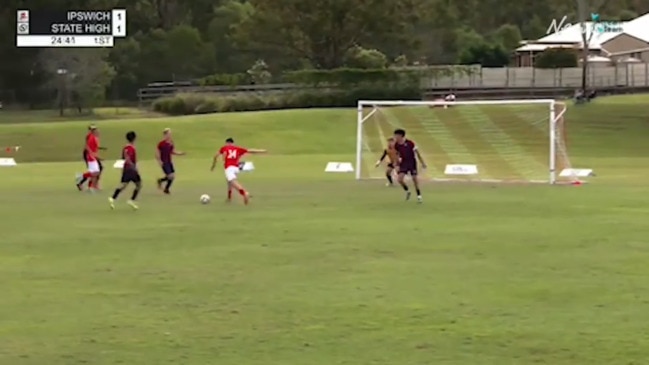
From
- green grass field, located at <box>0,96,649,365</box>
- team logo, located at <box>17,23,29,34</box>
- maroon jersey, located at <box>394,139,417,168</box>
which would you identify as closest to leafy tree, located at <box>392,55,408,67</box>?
team logo, located at <box>17,23,29,34</box>

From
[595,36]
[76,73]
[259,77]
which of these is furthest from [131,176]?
[595,36]

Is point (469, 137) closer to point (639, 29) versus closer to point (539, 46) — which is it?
point (539, 46)

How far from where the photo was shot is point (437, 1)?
99.9 meters

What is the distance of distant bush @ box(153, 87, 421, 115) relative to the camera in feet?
213

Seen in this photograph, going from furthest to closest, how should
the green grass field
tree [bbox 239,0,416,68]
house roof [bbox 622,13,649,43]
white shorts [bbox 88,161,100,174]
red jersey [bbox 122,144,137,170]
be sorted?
1. house roof [bbox 622,13,649,43]
2. tree [bbox 239,0,416,68]
3. white shorts [bbox 88,161,100,174]
4. red jersey [bbox 122,144,137,170]
5. the green grass field

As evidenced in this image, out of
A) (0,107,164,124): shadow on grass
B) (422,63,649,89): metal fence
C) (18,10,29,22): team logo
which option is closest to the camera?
(18,10,29,22): team logo

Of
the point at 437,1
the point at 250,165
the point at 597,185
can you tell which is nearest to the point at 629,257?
the point at 597,185

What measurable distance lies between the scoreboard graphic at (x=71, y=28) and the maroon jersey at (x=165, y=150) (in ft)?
40.6

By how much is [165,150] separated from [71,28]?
42.3 ft

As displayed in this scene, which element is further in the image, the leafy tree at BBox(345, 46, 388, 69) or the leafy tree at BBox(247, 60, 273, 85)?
the leafy tree at BBox(345, 46, 388, 69)

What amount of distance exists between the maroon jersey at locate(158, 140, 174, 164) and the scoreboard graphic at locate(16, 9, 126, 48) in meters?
12.4

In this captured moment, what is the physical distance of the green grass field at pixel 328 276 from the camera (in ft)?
34.9

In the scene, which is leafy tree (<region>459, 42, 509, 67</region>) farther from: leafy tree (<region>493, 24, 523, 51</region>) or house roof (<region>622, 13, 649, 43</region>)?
leafy tree (<region>493, 24, 523, 51</region>)

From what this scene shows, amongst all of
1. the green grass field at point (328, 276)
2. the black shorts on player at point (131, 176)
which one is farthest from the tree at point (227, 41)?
the black shorts on player at point (131, 176)
